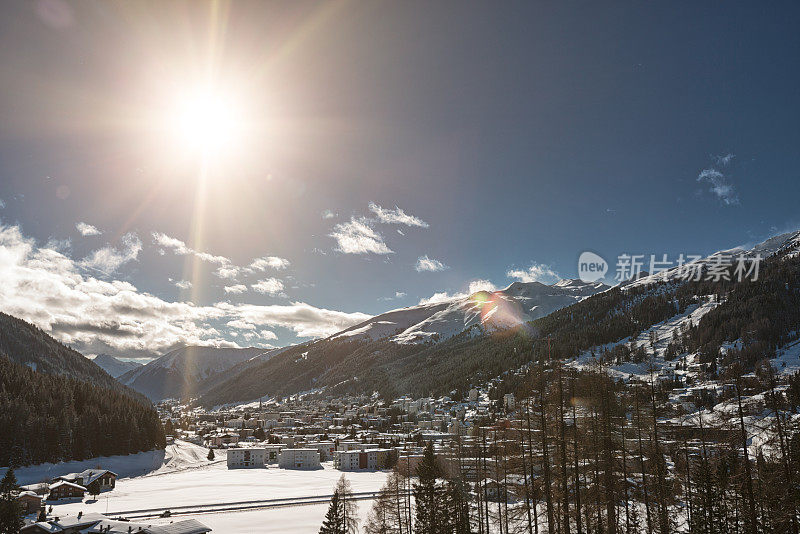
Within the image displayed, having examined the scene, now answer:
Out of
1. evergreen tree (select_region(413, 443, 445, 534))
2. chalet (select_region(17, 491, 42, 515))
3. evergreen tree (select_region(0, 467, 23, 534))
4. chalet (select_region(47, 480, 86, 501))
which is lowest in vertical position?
chalet (select_region(47, 480, 86, 501))

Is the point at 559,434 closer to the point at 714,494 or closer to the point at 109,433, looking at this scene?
the point at 714,494

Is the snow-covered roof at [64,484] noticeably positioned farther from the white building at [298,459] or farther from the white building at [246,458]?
the white building at [298,459]

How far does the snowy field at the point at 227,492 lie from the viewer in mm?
56344

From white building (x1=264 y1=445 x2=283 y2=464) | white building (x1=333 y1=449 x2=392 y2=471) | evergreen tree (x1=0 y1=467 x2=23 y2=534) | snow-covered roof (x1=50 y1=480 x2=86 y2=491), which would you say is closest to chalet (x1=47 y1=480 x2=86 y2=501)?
snow-covered roof (x1=50 y1=480 x2=86 y2=491)

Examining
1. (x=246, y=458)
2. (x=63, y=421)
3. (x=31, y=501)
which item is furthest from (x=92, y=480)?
(x=246, y=458)

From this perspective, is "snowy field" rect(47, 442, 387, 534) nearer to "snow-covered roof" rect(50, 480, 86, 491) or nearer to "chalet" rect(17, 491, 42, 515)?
"chalet" rect(17, 491, 42, 515)

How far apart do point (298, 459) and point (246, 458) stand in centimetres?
1499

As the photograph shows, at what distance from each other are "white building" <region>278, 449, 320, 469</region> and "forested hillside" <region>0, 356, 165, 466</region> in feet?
115

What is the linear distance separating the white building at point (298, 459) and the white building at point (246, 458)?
23.6ft

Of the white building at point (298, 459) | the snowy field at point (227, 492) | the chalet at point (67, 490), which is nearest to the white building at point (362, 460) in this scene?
the snowy field at point (227, 492)

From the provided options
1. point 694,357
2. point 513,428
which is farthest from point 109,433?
point 694,357

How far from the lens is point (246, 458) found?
12875 cm

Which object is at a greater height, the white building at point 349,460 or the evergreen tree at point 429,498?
the evergreen tree at point 429,498

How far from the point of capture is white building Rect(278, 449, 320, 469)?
4973 inches
